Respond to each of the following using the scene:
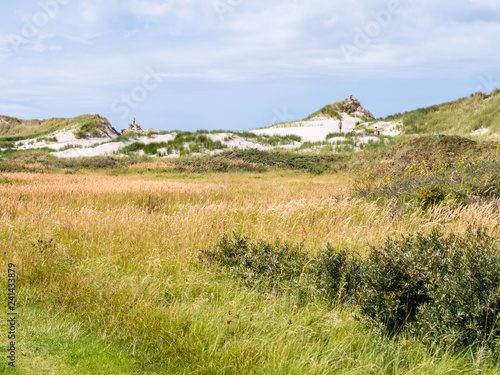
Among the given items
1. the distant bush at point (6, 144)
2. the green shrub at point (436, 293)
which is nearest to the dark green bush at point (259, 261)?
the green shrub at point (436, 293)

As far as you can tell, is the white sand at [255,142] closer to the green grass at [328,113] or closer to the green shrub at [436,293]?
the green grass at [328,113]

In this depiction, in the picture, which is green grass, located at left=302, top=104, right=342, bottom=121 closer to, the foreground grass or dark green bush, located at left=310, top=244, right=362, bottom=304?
the foreground grass

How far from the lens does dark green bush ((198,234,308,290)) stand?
14.6 feet

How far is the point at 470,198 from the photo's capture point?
908 cm

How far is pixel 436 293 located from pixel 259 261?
2032 millimetres

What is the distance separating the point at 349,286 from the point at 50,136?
56572mm

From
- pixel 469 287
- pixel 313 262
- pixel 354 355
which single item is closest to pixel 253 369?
pixel 354 355

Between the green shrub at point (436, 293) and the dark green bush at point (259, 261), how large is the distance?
3.06ft

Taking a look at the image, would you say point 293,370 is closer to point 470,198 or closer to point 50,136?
point 470,198

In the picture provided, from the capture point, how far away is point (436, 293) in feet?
10.8

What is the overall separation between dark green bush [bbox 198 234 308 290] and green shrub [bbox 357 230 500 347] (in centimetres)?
93

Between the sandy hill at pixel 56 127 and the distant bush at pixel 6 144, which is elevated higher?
the sandy hill at pixel 56 127

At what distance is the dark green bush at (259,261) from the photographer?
4.44 m

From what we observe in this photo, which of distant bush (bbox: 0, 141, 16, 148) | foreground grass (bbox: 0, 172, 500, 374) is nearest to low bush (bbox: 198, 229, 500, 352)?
foreground grass (bbox: 0, 172, 500, 374)
